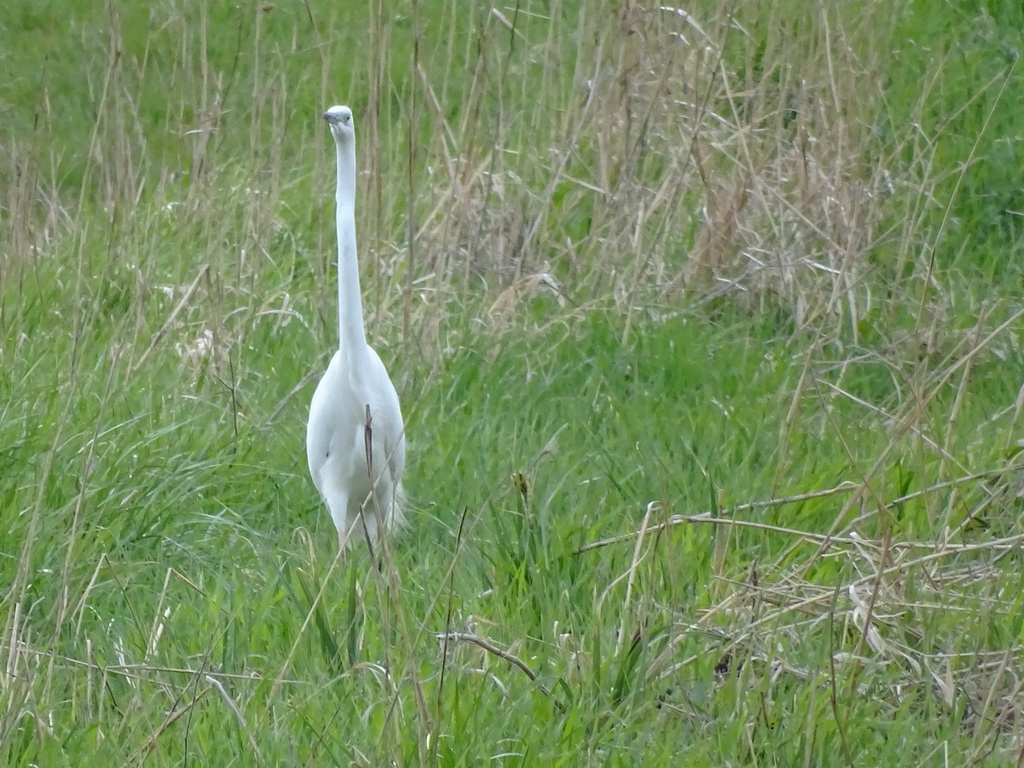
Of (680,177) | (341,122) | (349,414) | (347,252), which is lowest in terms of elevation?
(349,414)

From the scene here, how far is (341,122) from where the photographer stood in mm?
2676

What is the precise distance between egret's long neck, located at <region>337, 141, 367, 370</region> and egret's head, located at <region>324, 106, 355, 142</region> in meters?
0.02

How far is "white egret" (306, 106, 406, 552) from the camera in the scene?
2770mm

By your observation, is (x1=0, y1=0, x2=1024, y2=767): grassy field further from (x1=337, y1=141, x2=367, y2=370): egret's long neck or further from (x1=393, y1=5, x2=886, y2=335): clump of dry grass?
(x1=337, y1=141, x2=367, y2=370): egret's long neck

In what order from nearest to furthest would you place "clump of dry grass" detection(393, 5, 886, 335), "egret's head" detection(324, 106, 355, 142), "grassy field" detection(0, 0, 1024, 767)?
"grassy field" detection(0, 0, 1024, 767), "egret's head" detection(324, 106, 355, 142), "clump of dry grass" detection(393, 5, 886, 335)

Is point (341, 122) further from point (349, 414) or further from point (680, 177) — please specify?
point (680, 177)

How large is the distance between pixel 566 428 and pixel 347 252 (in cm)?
76

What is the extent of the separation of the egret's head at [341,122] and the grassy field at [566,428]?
559 mm

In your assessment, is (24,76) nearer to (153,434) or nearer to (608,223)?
(608,223)

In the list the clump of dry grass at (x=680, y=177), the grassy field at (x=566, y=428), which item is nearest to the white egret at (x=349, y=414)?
the grassy field at (x=566, y=428)

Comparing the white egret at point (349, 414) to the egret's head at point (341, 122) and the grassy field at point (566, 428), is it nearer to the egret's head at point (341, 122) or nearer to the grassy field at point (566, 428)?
the egret's head at point (341, 122)

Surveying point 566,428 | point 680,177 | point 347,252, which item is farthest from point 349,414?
point 680,177

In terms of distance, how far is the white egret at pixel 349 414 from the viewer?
2.77 metres

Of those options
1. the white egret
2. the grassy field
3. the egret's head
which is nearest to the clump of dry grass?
the grassy field
